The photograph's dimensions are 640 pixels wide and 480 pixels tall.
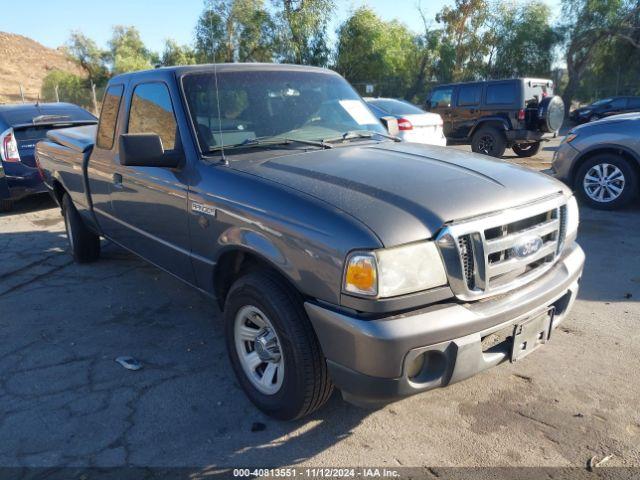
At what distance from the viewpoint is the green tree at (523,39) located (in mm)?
30750

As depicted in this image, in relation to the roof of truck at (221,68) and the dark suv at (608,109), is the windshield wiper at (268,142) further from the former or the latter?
A: the dark suv at (608,109)

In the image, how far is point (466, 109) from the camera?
1301 centimetres

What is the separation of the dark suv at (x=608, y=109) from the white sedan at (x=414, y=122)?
1356 cm

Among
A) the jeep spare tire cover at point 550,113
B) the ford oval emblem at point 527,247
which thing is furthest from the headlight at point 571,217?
the jeep spare tire cover at point 550,113

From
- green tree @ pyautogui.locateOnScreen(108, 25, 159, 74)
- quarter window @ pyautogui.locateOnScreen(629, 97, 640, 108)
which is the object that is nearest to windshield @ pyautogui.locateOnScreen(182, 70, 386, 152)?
quarter window @ pyautogui.locateOnScreen(629, 97, 640, 108)

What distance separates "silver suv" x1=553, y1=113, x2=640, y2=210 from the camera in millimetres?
6902

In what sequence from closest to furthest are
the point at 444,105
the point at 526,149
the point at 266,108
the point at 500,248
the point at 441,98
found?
the point at 500,248, the point at 266,108, the point at 526,149, the point at 444,105, the point at 441,98


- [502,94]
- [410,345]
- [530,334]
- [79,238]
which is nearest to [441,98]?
[502,94]

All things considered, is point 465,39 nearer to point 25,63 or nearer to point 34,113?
point 34,113

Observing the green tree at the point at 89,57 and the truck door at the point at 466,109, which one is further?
the green tree at the point at 89,57

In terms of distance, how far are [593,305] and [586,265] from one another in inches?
42.5

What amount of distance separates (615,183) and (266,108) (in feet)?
18.4

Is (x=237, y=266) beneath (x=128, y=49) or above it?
beneath

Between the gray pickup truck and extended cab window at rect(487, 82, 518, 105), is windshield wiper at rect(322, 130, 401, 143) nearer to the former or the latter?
the gray pickup truck
